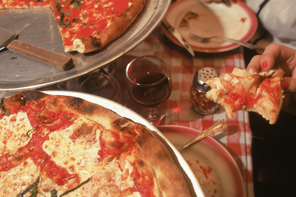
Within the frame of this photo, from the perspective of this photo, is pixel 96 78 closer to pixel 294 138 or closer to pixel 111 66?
pixel 111 66

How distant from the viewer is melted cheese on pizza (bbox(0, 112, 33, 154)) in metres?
0.84

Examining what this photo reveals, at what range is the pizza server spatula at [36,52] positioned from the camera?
973mm

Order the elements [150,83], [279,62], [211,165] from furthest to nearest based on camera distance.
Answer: [279,62] → [150,83] → [211,165]

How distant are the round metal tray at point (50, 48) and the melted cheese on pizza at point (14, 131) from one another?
15 cm

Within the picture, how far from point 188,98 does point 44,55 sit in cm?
79

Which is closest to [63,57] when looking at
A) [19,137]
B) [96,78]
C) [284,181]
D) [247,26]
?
[96,78]

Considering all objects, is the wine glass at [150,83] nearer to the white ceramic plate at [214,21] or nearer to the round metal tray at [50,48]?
the round metal tray at [50,48]

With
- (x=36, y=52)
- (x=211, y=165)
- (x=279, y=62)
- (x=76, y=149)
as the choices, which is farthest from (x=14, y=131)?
(x=279, y=62)

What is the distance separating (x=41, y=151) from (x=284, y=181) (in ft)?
4.47

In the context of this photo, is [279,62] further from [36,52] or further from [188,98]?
[36,52]

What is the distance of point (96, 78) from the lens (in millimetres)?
1229

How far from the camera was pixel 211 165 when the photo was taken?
83 cm

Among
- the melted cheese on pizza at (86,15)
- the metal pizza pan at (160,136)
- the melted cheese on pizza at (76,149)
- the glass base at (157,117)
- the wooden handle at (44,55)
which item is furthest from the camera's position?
the melted cheese on pizza at (86,15)

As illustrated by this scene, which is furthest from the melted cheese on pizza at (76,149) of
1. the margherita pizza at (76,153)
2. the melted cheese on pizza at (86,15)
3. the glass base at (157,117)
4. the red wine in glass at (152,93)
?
the melted cheese on pizza at (86,15)
